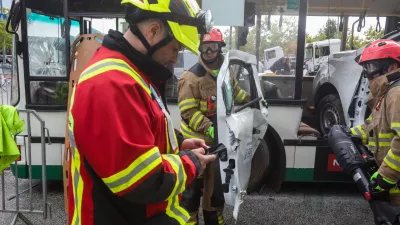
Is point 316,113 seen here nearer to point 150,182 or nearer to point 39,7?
point 39,7

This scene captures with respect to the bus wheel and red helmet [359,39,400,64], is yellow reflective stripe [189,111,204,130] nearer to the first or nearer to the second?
the bus wheel

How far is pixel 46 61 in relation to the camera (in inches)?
180

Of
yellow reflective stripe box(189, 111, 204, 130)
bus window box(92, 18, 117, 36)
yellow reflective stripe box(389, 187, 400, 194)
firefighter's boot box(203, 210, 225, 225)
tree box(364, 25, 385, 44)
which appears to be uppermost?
tree box(364, 25, 385, 44)

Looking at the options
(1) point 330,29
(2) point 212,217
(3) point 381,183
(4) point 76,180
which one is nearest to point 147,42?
(4) point 76,180

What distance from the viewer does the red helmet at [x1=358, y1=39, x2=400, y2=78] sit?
3.10 meters

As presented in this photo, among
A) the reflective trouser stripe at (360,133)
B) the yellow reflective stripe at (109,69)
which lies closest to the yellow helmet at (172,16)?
the yellow reflective stripe at (109,69)

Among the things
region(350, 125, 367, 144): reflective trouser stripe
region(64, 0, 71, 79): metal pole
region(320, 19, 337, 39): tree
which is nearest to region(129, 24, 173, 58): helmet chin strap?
region(350, 125, 367, 144): reflective trouser stripe

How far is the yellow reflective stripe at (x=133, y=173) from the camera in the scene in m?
1.32

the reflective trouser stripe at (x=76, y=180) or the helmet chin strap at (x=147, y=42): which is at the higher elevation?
the helmet chin strap at (x=147, y=42)

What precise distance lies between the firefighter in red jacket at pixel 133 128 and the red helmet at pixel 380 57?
200 centimetres

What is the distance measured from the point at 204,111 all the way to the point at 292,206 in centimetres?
184

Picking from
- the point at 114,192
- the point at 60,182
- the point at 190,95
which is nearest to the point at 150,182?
the point at 114,192

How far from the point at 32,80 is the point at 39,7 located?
831 mm

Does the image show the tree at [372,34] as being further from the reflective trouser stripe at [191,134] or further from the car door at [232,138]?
the reflective trouser stripe at [191,134]
